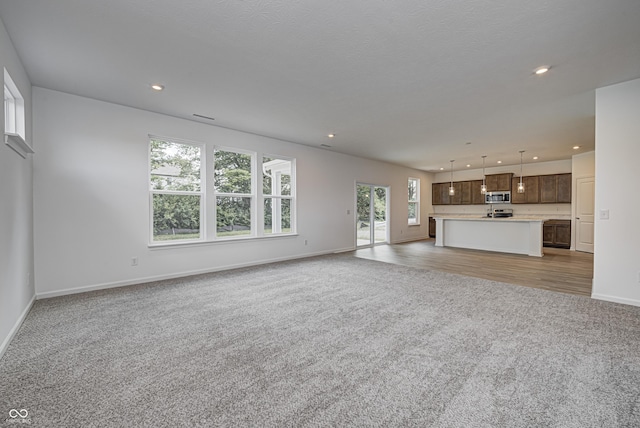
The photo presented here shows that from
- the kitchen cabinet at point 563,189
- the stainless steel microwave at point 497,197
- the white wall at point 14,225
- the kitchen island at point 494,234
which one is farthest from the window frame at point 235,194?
the kitchen cabinet at point 563,189

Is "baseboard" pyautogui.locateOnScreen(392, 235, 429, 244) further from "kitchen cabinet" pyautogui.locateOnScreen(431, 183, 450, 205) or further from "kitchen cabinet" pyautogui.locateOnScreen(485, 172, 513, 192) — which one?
"kitchen cabinet" pyautogui.locateOnScreen(485, 172, 513, 192)

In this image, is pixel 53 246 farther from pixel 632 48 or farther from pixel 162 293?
pixel 632 48

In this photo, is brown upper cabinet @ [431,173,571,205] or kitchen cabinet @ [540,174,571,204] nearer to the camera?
kitchen cabinet @ [540,174,571,204]

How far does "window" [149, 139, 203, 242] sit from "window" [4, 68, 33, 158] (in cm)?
157

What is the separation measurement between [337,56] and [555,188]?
890 cm

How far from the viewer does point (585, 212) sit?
7.46 m

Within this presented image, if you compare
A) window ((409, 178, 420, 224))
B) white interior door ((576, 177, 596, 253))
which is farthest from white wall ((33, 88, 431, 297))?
white interior door ((576, 177, 596, 253))

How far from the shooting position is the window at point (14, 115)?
8.75ft

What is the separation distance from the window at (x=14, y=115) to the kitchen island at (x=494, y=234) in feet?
29.8

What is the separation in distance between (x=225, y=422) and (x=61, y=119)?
4.39m

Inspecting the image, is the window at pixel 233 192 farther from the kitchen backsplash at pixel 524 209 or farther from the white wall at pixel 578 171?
the white wall at pixel 578 171

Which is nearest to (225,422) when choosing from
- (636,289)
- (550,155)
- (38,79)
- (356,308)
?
(356,308)

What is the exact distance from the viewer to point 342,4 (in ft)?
6.73

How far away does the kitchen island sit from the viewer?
6.90 meters
